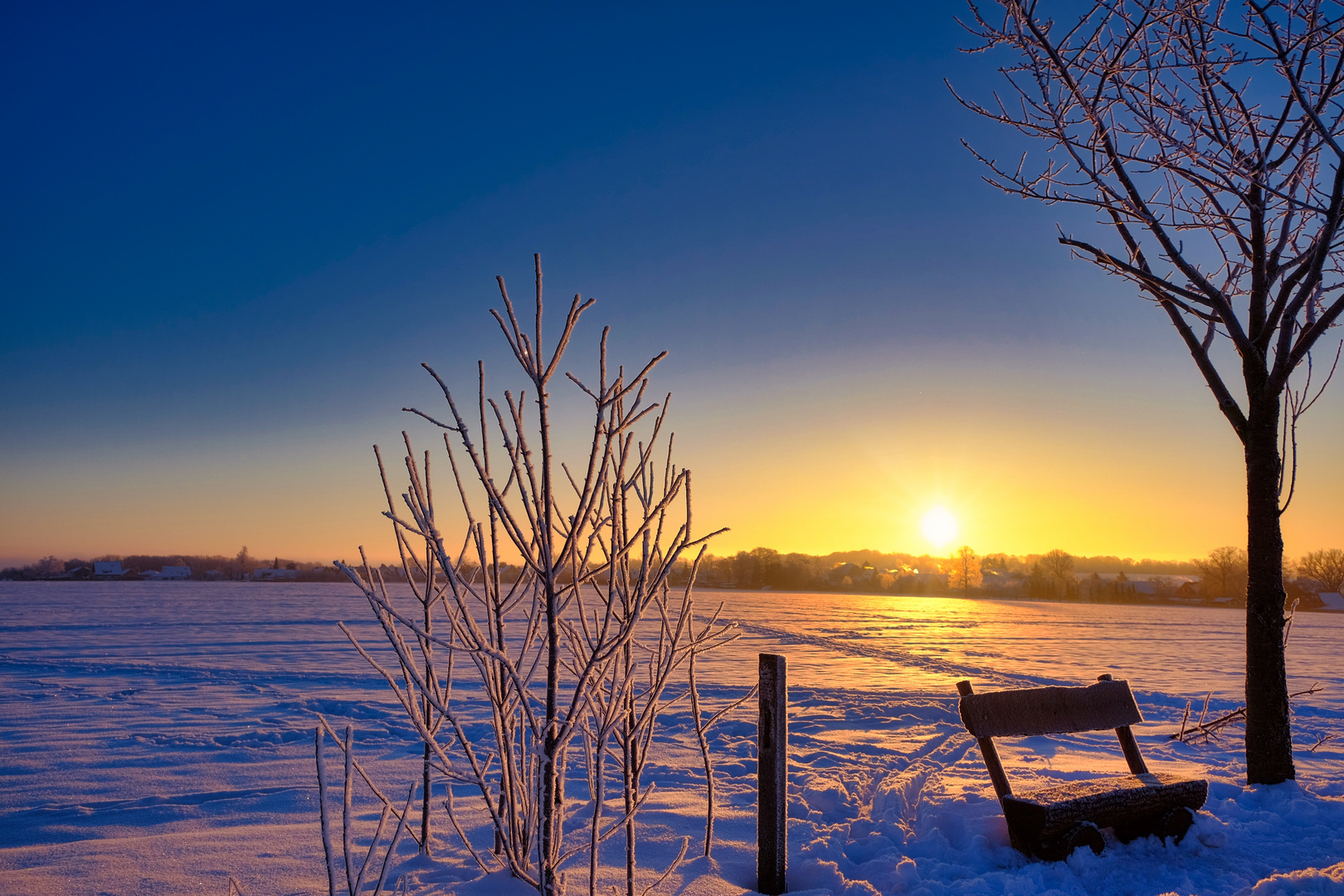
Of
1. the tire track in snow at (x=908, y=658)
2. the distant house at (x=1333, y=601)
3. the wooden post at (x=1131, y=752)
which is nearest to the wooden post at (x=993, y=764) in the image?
the wooden post at (x=1131, y=752)

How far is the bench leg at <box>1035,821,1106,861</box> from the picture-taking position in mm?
3734

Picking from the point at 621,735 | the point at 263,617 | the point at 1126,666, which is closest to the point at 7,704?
the point at 621,735

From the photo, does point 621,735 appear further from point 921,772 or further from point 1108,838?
point 921,772

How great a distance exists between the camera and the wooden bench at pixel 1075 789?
12.3ft

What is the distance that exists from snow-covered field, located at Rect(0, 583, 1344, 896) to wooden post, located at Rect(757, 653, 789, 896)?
0.74 ft

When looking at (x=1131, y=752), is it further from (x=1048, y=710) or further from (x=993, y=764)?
(x=993, y=764)

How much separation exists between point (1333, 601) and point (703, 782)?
190 feet

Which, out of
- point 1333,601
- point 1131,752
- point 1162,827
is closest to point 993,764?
point 1162,827

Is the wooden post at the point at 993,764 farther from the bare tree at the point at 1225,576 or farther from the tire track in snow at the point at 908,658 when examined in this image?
the bare tree at the point at 1225,576

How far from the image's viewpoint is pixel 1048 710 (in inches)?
171

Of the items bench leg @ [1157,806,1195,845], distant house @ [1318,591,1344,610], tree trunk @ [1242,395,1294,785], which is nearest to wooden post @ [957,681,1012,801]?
bench leg @ [1157,806,1195,845]

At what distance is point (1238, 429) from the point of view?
5105 millimetres

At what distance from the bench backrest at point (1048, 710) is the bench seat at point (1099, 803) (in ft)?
1.04

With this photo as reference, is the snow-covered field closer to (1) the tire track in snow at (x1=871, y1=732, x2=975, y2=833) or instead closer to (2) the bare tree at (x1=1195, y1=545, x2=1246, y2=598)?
(1) the tire track in snow at (x1=871, y1=732, x2=975, y2=833)
